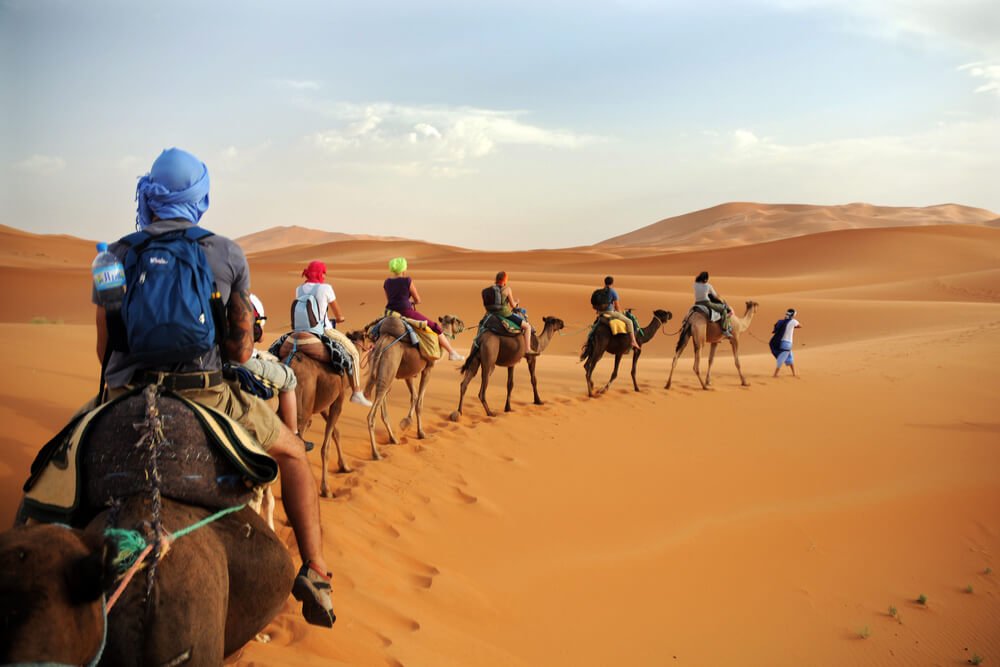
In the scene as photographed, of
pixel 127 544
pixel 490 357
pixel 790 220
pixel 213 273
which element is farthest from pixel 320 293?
pixel 790 220

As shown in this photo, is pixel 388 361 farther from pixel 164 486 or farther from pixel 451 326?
pixel 164 486

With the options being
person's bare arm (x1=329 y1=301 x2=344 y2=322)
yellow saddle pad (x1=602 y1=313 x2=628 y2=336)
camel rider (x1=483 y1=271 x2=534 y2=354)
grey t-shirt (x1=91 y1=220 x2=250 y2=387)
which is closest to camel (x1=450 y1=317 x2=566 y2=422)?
camel rider (x1=483 y1=271 x2=534 y2=354)

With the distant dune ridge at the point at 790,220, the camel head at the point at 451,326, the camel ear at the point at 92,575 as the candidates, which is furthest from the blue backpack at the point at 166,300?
the distant dune ridge at the point at 790,220

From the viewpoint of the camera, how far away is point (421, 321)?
32.9ft

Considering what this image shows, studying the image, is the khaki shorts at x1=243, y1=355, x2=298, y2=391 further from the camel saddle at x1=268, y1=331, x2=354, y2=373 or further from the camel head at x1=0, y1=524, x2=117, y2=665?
the camel head at x1=0, y1=524, x2=117, y2=665

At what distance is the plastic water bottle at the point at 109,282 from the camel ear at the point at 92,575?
3.71 feet

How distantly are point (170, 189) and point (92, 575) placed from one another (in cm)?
173

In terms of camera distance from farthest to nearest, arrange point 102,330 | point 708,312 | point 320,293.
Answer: point 708,312
point 320,293
point 102,330

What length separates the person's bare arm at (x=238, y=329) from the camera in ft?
9.56

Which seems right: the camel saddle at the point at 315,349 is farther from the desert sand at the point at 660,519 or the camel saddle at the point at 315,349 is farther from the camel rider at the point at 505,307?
the camel rider at the point at 505,307

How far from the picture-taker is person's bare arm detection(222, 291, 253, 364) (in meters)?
2.91

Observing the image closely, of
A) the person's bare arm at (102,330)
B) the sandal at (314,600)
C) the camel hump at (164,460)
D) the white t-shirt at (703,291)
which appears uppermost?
the person's bare arm at (102,330)

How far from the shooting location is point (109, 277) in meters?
2.48

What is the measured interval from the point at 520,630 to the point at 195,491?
3.72 meters
